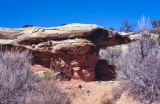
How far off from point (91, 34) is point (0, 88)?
34.4 ft

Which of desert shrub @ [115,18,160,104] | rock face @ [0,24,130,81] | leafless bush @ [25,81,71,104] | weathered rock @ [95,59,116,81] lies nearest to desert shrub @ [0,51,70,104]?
leafless bush @ [25,81,71,104]

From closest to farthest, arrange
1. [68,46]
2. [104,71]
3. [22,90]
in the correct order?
1. [22,90]
2. [68,46]
3. [104,71]

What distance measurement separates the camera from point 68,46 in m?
17.8

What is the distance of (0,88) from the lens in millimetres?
8133

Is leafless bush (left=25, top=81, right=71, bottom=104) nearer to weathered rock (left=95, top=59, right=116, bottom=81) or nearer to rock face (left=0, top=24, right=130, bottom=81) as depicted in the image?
rock face (left=0, top=24, right=130, bottom=81)

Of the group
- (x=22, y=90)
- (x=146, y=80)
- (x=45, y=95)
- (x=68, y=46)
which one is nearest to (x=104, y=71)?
(x=68, y=46)

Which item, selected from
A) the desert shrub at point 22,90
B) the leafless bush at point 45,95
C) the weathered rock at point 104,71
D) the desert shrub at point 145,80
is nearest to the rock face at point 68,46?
the weathered rock at point 104,71

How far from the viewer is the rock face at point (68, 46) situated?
1780cm

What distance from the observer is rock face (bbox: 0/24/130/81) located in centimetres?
1780

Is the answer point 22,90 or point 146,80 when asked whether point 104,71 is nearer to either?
point 22,90

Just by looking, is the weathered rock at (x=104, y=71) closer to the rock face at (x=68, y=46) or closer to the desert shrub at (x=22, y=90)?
the rock face at (x=68, y=46)

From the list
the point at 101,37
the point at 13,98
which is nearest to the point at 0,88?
the point at 13,98

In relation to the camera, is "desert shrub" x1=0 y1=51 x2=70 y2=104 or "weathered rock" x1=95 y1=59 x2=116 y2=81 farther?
"weathered rock" x1=95 y1=59 x2=116 y2=81

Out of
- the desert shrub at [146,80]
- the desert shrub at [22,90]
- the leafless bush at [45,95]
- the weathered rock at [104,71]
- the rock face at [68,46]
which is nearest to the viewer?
the desert shrub at [22,90]
